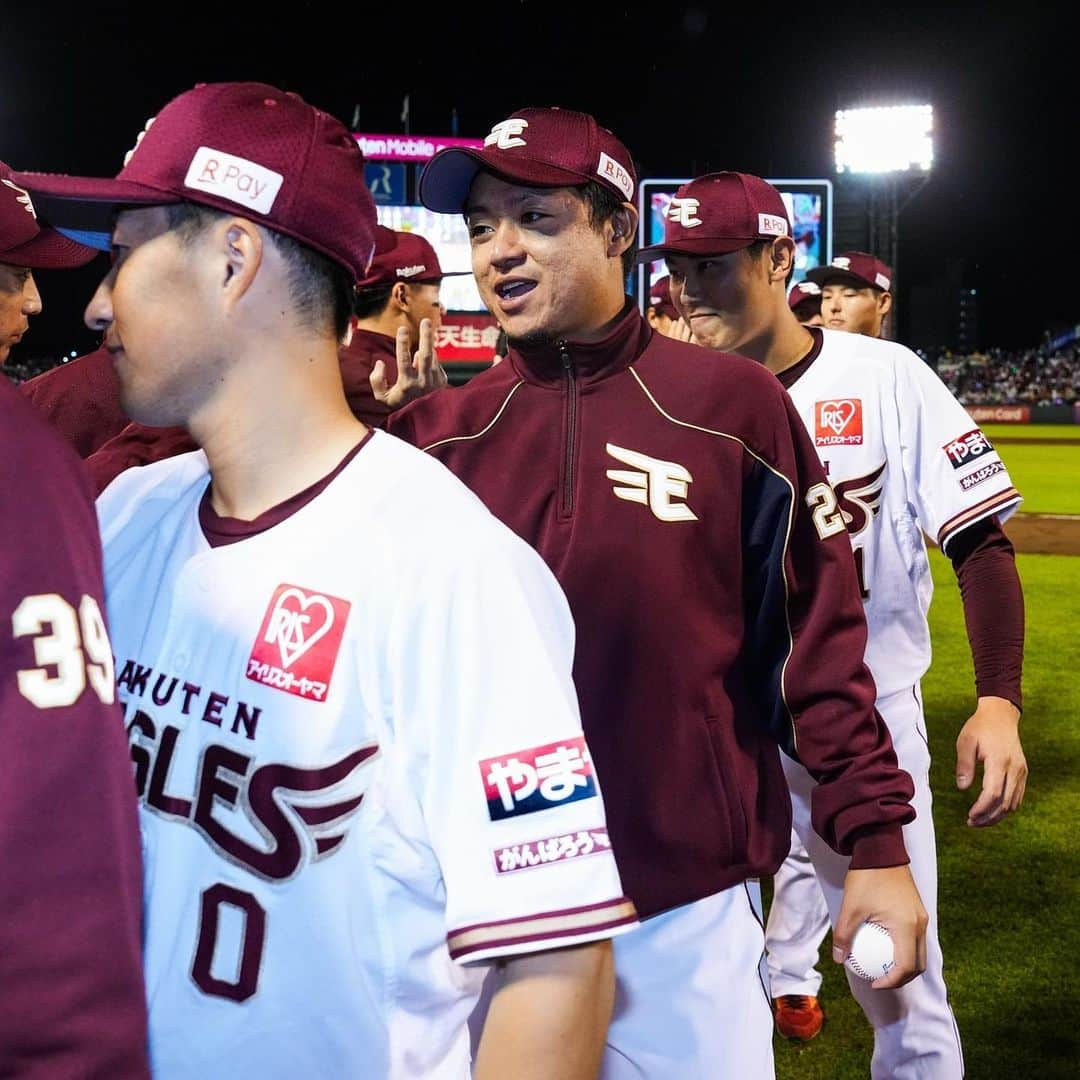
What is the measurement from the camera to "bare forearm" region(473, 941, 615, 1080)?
3.97ft

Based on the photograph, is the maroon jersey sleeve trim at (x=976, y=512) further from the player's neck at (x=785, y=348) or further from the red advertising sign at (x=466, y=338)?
the red advertising sign at (x=466, y=338)

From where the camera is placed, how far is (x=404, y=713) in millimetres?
1345

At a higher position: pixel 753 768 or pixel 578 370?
pixel 578 370

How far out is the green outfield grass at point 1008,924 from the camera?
13.3ft

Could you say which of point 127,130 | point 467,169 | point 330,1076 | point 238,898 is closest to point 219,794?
point 238,898

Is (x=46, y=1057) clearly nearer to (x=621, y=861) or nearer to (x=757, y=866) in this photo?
(x=621, y=861)

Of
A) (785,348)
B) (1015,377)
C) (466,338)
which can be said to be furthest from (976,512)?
(1015,377)

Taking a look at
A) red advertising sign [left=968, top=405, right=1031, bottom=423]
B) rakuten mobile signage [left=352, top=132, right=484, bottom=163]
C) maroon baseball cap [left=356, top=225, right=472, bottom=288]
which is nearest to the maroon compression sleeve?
maroon baseball cap [left=356, top=225, right=472, bottom=288]

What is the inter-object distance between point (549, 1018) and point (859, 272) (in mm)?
5606

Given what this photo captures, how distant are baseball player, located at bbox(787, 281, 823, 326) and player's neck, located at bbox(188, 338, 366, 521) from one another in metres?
5.47

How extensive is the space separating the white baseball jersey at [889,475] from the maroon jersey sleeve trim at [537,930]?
2471 mm

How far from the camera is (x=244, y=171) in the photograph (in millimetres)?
1519

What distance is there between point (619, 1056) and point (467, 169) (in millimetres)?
1748

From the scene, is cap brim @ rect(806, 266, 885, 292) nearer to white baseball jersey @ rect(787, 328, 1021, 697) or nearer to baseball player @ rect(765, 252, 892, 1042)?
white baseball jersey @ rect(787, 328, 1021, 697)
